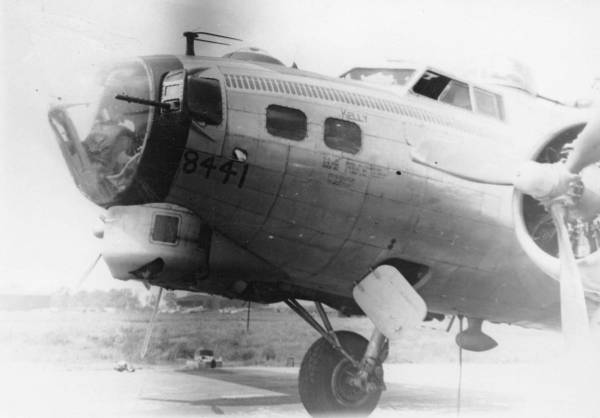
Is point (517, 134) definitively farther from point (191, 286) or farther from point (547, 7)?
point (191, 286)

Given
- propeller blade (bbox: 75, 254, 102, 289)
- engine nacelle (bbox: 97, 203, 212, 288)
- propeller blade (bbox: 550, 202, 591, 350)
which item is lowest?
propeller blade (bbox: 75, 254, 102, 289)

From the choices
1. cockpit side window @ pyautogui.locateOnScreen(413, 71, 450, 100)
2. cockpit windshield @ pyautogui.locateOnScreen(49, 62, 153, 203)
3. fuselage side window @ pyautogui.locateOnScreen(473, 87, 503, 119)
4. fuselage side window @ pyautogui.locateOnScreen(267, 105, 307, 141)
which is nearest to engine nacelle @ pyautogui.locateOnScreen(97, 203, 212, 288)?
cockpit windshield @ pyautogui.locateOnScreen(49, 62, 153, 203)

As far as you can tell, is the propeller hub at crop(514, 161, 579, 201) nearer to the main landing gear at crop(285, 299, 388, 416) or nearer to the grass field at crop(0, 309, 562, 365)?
the grass field at crop(0, 309, 562, 365)

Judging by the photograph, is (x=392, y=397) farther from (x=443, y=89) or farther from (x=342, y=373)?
(x=443, y=89)

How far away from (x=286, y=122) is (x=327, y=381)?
9.15 ft

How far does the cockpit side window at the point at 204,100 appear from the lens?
4848 mm

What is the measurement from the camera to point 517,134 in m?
6.53

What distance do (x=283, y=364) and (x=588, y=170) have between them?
16.0 metres

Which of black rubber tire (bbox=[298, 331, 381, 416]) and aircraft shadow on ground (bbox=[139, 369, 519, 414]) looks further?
aircraft shadow on ground (bbox=[139, 369, 519, 414])

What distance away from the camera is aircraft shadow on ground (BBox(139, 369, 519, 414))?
8.70 m

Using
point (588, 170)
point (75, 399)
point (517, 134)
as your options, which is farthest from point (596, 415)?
point (75, 399)

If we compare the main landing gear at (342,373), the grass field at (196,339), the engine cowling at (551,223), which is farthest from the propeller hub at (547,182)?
the main landing gear at (342,373)

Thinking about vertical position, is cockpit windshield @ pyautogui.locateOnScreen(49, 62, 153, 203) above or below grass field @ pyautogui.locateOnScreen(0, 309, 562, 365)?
above

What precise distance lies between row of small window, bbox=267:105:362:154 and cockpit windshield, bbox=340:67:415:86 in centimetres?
110
